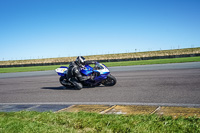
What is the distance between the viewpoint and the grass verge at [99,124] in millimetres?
3678

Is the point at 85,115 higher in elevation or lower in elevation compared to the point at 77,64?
lower

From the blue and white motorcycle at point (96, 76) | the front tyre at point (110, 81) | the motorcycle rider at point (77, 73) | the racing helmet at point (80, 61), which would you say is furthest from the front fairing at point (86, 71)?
the front tyre at point (110, 81)

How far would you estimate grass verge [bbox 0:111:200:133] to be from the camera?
3.68 meters

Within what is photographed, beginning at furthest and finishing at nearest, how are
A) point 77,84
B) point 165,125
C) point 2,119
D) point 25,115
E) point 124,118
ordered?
point 77,84 < point 25,115 < point 2,119 < point 124,118 < point 165,125

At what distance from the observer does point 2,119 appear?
462 centimetres

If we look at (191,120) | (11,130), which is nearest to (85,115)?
(11,130)

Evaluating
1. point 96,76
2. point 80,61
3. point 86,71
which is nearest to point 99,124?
point 96,76

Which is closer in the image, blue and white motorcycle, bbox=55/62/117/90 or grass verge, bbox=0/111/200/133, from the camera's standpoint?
grass verge, bbox=0/111/200/133

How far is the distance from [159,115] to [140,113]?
444 mm

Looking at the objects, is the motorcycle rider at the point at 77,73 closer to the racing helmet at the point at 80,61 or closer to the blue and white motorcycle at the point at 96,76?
the racing helmet at the point at 80,61

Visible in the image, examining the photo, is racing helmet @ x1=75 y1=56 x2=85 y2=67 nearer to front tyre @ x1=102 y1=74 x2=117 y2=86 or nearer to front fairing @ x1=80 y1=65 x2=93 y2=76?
front fairing @ x1=80 y1=65 x2=93 y2=76

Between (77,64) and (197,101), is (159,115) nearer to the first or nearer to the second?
(197,101)

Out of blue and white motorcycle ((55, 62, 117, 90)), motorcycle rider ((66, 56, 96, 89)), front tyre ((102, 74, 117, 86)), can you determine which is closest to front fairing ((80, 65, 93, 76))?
blue and white motorcycle ((55, 62, 117, 90))

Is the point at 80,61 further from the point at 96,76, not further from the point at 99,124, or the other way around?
the point at 99,124
